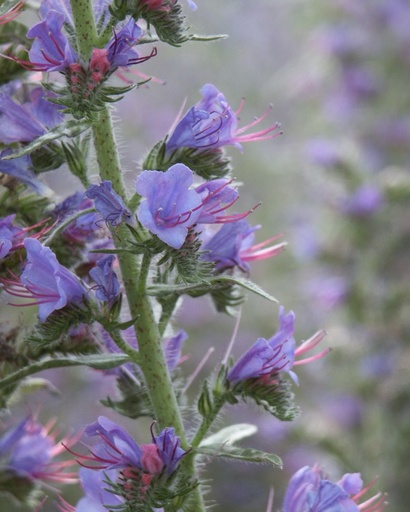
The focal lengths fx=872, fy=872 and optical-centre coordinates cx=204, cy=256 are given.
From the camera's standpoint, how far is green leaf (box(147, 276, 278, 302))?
163 cm

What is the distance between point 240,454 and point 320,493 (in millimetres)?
170

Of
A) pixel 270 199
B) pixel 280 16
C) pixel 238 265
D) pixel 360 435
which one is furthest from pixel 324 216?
pixel 280 16

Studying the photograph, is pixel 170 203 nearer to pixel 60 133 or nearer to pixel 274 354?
pixel 60 133

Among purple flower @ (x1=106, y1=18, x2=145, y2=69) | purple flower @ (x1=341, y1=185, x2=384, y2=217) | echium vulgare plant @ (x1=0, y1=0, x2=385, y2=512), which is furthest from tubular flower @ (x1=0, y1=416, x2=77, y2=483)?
purple flower @ (x1=341, y1=185, x2=384, y2=217)

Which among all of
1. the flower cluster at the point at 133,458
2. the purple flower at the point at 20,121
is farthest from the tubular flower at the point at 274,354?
the purple flower at the point at 20,121

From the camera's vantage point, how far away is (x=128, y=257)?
1761 millimetres

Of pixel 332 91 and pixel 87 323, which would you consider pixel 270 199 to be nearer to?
pixel 332 91

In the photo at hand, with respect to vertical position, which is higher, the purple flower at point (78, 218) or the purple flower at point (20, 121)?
the purple flower at point (20, 121)

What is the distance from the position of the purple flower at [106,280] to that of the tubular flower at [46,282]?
4 centimetres

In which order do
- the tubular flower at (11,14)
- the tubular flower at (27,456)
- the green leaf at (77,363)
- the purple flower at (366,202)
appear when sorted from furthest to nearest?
the purple flower at (366,202) → the tubular flower at (27,456) → the tubular flower at (11,14) → the green leaf at (77,363)

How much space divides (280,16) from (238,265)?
30.6 ft

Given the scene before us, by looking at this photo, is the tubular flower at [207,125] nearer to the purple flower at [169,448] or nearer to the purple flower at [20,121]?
the purple flower at [20,121]

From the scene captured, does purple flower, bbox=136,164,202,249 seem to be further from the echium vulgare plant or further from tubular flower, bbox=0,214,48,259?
tubular flower, bbox=0,214,48,259

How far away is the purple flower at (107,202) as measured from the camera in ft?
5.35
